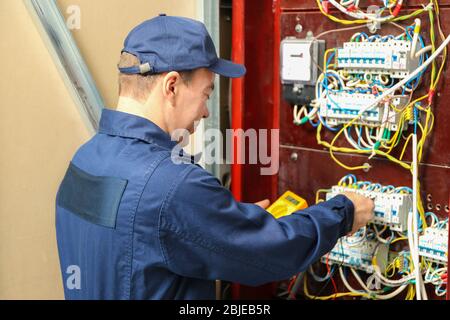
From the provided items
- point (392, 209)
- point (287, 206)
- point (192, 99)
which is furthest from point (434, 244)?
point (192, 99)

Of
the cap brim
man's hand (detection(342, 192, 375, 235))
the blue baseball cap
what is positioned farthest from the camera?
man's hand (detection(342, 192, 375, 235))

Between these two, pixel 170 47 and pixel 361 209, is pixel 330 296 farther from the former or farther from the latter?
pixel 170 47

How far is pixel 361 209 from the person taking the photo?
196 centimetres

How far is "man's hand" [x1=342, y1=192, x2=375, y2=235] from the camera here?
193 centimetres

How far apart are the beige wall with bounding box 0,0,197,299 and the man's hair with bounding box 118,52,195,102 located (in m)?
0.46

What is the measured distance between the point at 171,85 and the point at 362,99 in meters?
0.73

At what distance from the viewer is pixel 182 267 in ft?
5.01

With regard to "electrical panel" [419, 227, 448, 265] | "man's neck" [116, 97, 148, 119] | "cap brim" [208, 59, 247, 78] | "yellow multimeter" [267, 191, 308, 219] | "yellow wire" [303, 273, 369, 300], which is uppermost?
"cap brim" [208, 59, 247, 78]

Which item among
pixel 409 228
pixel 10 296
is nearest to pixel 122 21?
pixel 10 296

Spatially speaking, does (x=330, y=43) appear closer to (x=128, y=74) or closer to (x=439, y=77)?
(x=439, y=77)

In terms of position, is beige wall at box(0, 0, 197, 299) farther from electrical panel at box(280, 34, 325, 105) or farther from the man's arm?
the man's arm

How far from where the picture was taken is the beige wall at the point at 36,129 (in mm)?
1961

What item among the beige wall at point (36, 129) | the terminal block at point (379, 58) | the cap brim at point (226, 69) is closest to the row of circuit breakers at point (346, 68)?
the terminal block at point (379, 58)

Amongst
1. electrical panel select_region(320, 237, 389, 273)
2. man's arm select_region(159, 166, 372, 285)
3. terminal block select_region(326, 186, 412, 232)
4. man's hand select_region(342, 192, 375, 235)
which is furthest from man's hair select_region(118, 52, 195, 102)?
electrical panel select_region(320, 237, 389, 273)
